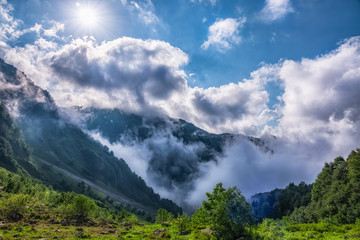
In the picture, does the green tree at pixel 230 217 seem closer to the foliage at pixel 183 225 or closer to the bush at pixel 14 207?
the foliage at pixel 183 225

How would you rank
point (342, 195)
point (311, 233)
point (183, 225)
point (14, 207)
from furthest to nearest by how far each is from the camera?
point (342, 195) → point (14, 207) → point (183, 225) → point (311, 233)

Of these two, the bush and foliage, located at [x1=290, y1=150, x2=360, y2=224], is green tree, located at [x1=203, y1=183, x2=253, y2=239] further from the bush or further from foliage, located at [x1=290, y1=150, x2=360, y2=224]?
the bush

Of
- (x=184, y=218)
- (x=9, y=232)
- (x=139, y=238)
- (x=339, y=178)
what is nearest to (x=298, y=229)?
(x=184, y=218)

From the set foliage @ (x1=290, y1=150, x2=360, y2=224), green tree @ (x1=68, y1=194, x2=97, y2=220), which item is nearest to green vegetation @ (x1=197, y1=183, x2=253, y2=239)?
foliage @ (x1=290, y1=150, x2=360, y2=224)

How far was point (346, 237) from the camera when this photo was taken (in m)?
30.0

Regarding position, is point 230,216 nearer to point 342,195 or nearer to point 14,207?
point 14,207

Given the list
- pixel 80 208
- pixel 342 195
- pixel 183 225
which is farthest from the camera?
pixel 342 195

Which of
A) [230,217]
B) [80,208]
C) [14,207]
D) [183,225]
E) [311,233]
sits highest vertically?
[311,233]

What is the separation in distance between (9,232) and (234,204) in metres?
46.8

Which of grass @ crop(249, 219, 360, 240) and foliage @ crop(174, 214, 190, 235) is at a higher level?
grass @ crop(249, 219, 360, 240)

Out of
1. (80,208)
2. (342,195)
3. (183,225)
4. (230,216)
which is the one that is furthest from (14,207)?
(342,195)

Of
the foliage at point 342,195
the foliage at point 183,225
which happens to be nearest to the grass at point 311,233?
the foliage at point 183,225

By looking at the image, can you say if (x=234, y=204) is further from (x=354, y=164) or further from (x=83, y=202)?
(x=354, y=164)

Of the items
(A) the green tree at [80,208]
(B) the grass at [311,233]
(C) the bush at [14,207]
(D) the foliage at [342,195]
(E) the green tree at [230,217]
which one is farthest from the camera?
(D) the foliage at [342,195]
